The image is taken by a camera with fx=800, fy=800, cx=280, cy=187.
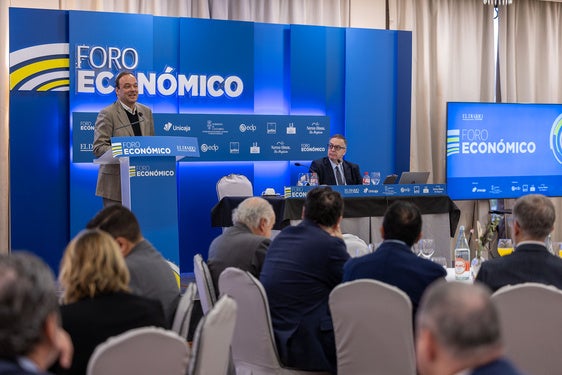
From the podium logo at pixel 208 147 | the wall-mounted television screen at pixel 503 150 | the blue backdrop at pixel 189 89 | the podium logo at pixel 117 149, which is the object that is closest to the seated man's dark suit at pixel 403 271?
the podium logo at pixel 117 149

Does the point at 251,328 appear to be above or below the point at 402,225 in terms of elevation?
below

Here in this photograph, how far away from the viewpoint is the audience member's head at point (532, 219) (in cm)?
361

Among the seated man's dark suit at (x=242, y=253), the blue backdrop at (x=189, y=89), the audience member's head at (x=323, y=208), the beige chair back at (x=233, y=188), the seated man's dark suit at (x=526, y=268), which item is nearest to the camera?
the seated man's dark suit at (x=526, y=268)

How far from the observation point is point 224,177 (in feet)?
27.8

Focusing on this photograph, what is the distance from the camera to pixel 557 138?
10.5m

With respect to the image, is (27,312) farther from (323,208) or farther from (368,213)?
(368,213)

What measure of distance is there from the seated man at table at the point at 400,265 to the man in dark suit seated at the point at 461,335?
Result: 2.02 meters

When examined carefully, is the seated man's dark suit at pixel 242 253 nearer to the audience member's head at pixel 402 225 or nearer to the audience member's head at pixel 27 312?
the audience member's head at pixel 402 225

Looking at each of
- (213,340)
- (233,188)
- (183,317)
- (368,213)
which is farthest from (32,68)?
(213,340)

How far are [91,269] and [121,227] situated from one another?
782 mm

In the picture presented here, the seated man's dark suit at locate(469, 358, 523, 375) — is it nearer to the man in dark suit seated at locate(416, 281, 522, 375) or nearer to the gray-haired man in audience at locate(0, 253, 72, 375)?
the man in dark suit seated at locate(416, 281, 522, 375)

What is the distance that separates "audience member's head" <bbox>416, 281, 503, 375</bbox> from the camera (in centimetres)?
151

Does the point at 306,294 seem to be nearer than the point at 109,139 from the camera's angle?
Yes

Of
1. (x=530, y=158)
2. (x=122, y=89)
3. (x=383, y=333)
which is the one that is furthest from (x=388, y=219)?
(x=530, y=158)
